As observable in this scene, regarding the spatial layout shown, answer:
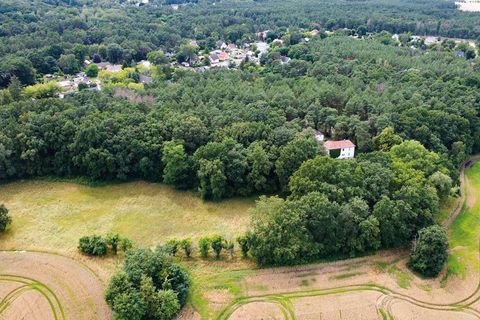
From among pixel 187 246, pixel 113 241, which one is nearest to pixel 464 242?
pixel 187 246

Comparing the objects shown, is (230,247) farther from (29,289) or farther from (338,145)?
(338,145)

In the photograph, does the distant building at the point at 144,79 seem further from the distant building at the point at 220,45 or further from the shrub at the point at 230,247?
the shrub at the point at 230,247

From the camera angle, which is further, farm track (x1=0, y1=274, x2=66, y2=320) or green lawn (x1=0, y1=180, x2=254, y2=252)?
green lawn (x1=0, y1=180, x2=254, y2=252)

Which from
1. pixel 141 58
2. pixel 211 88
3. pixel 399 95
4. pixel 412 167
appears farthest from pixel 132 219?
pixel 141 58

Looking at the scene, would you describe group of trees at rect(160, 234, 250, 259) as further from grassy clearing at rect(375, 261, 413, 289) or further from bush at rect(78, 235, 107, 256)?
grassy clearing at rect(375, 261, 413, 289)

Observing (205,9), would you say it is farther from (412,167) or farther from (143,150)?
(412,167)

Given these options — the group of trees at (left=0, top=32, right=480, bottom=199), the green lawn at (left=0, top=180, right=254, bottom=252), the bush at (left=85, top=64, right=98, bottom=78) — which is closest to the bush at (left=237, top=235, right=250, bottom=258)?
the green lawn at (left=0, top=180, right=254, bottom=252)
